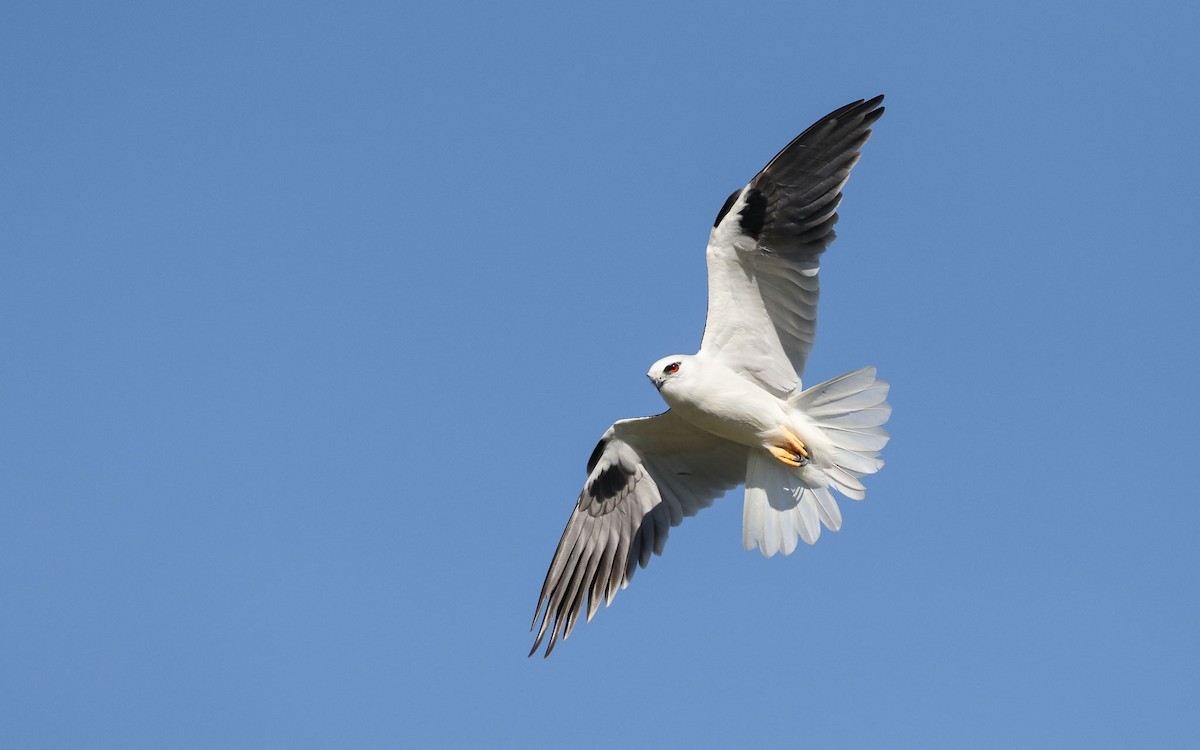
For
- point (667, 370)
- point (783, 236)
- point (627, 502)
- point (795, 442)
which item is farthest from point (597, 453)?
point (783, 236)

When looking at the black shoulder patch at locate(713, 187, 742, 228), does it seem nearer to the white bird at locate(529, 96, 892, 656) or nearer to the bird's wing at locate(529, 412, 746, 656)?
the white bird at locate(529, 96, 892, 656)

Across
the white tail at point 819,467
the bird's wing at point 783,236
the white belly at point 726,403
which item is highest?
the bird's wing at point 783,236

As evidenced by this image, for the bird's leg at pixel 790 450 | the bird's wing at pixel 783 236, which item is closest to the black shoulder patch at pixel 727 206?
the bird's wing at pixel 783 236

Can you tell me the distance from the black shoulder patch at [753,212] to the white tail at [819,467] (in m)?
1.25

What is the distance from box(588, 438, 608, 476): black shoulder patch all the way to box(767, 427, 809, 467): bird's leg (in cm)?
144

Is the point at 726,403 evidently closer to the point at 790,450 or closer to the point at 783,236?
the point at 790,450

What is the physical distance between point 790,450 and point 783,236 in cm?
165

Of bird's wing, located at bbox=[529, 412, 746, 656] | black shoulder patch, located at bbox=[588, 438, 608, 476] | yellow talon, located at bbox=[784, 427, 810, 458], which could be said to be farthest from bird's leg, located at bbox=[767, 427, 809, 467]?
black shoulder patch, located at bbox=[588, 438, 608, 476]

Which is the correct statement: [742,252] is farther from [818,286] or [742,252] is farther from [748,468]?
[748,468]

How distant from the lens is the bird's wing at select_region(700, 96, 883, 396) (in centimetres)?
938

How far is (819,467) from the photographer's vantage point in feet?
33.0

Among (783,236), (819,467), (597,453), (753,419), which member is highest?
(783,236)

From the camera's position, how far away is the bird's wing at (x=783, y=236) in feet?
30.8

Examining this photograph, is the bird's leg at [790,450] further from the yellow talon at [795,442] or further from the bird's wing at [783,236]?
the bird's wing at [783,236]
